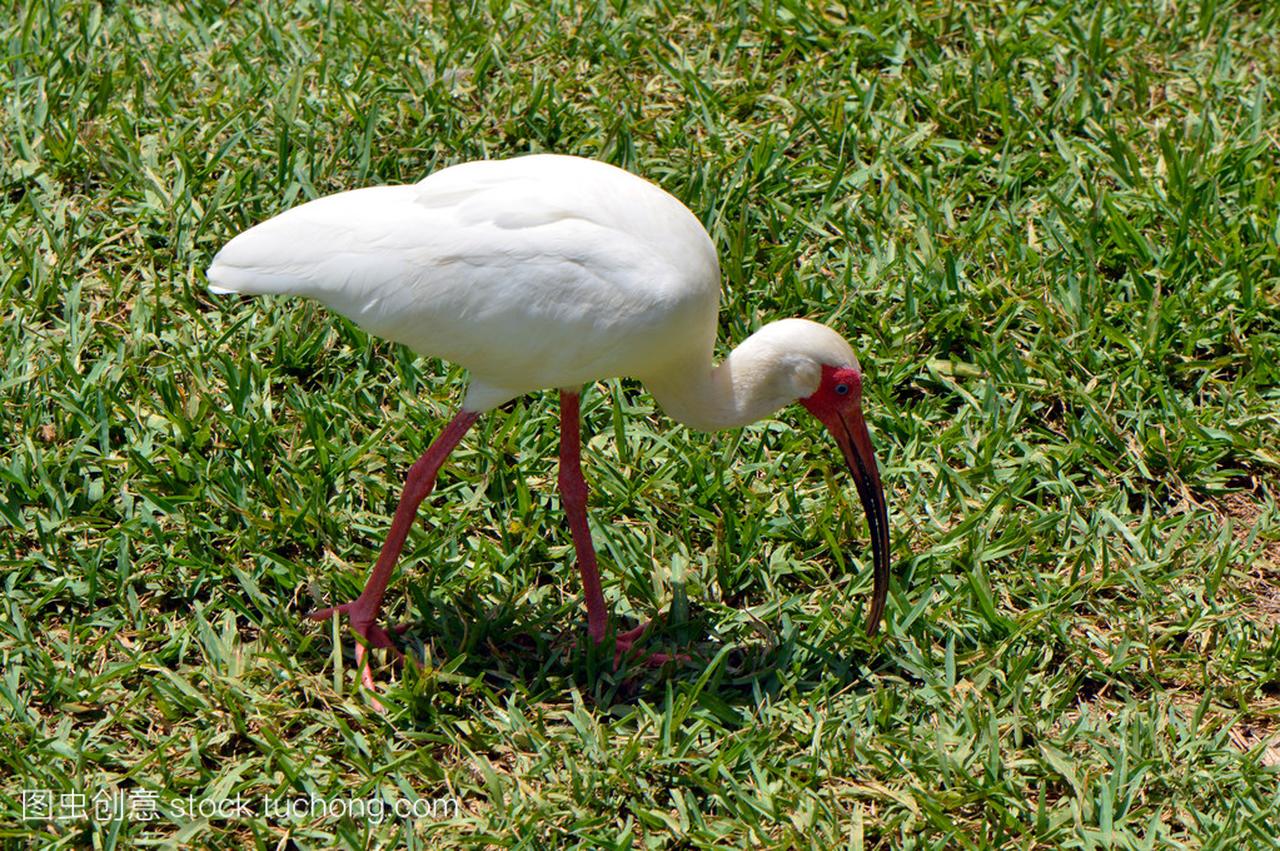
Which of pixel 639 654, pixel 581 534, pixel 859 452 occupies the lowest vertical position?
pixel 639 654

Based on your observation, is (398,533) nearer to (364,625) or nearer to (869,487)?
(364,625)

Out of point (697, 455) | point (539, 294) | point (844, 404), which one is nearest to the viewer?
point (539, 294)

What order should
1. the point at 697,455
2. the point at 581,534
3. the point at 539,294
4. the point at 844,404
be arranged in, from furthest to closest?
the point at 697,455
the point at 581,534
the point at 844,404
the point at 539,294

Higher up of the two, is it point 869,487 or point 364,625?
point 869,487

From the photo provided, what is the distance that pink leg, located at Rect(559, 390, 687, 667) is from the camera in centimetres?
426

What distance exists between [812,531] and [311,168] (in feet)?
7.42

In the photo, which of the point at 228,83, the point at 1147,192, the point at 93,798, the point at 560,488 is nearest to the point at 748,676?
the point at 560,488

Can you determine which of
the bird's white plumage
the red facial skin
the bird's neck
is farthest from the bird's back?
the red facial skin

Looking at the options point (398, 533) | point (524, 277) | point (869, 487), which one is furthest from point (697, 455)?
point (524, 277)

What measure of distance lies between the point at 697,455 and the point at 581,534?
2.08 ft

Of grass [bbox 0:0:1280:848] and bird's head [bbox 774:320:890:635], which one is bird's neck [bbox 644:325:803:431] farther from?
grass [bbox 0:0:1280:848]

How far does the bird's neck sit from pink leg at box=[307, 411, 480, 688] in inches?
22.0

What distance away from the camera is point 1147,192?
5.64 metres

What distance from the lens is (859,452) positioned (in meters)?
4.23
